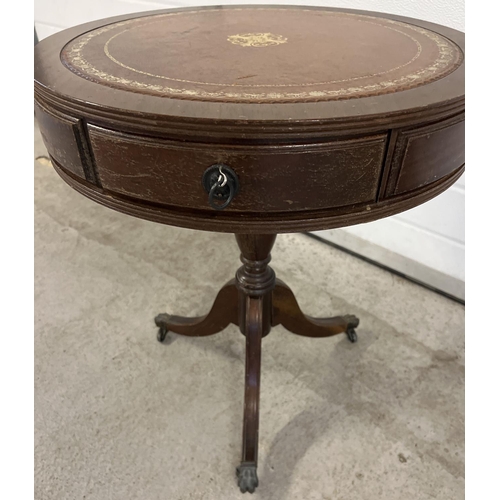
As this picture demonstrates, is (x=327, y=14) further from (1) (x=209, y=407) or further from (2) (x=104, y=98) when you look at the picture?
(1) (x=209, y=407)

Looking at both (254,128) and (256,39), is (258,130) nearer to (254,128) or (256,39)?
(254,128)

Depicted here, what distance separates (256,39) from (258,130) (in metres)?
0.40

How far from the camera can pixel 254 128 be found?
48 cm

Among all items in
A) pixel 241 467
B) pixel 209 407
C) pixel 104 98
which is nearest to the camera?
pixel 104 98

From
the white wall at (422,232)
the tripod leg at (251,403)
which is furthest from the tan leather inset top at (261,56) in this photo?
the tripod leg at (251,403)

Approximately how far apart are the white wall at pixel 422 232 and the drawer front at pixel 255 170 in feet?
2.77

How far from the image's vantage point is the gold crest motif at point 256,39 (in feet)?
2.51

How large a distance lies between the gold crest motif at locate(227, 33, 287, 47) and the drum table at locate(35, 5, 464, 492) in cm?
2

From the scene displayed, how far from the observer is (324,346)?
1.28 m

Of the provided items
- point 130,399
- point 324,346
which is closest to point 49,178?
point 130,399

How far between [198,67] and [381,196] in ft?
1.04

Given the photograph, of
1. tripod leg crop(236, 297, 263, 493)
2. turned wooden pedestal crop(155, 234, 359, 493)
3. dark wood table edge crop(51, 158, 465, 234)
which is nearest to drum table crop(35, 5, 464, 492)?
dark wood table edge crop(51, 158, 465, 234)

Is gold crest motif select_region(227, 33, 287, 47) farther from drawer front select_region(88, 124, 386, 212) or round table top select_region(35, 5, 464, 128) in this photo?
drawer front select_region(88, 124, 386, 212)

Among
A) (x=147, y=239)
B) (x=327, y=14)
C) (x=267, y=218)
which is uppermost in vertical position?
(x=327, y=14)
